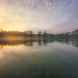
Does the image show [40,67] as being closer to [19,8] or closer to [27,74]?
[27,74]

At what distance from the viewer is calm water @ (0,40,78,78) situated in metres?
1.74

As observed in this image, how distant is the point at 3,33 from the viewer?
6.92 feet

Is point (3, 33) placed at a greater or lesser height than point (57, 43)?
greater

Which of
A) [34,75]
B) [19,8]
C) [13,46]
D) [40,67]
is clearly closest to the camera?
[34,75]

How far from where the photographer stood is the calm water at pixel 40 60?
1.74 meters

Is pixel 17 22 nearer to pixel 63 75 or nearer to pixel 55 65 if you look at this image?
pixel 55 65

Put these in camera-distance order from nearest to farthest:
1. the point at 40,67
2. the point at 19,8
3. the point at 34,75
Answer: the point at 34,75 < the point at 40,67 < the point at 19,8

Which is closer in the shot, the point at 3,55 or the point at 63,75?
the point at 63,75

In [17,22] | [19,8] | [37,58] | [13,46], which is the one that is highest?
[19,8]

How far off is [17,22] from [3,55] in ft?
1.82

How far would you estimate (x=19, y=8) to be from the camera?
2062mm

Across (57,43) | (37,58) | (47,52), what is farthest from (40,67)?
(57,43)

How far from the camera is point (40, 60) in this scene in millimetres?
1955

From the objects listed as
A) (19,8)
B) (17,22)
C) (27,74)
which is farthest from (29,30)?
(27,74)
